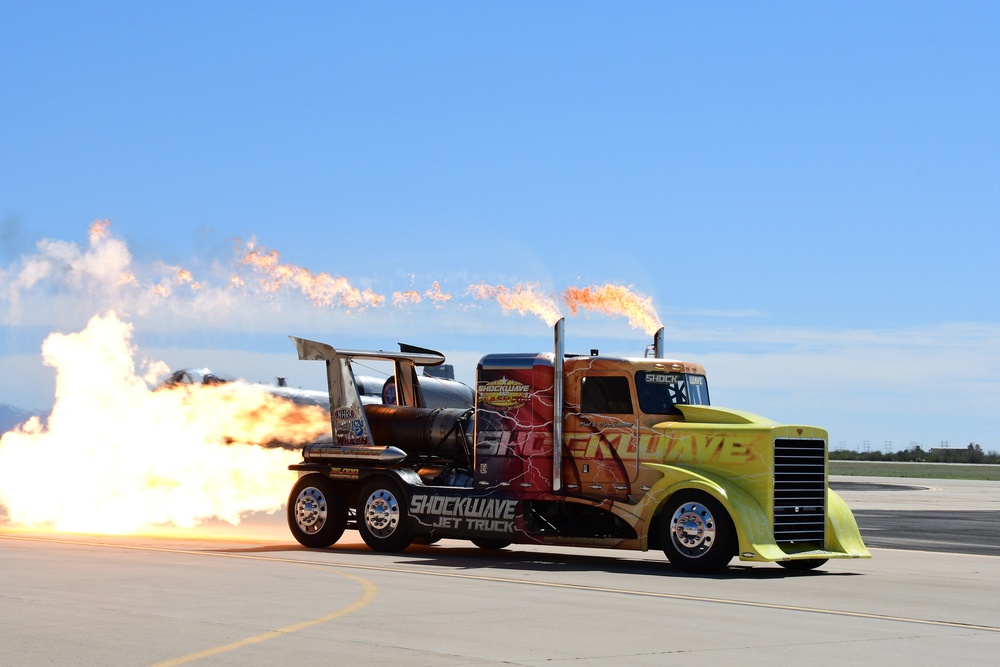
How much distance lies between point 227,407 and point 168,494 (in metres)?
2.45

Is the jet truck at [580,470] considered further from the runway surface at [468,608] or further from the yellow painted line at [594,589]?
the yellow painted line at [594,589]

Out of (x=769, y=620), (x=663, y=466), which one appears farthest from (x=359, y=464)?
(x=769, y=620)

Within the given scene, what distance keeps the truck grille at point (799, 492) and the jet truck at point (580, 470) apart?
0.08ft

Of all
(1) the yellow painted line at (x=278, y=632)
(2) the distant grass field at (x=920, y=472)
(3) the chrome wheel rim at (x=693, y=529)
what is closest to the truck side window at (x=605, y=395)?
(3) the chrome wheel rim at (x=693, y=529)

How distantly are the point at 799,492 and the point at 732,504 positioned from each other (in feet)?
5.25

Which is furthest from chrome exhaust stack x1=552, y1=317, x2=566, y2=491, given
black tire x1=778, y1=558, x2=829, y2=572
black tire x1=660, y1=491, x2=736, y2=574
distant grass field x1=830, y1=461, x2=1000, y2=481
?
distant grass field x1=830, y1=461, x2=1000, y2=481

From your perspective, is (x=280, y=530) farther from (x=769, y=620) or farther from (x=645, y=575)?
(x=769, y=620)

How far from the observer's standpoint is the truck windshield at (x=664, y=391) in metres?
20.8

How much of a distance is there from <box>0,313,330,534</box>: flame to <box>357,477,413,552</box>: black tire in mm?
6758

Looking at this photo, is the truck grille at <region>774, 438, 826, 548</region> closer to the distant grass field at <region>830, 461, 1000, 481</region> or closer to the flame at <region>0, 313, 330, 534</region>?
the flame at <region>0, 313, 330, 534</region>

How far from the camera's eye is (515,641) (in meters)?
11.6

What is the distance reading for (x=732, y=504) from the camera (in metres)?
18.9

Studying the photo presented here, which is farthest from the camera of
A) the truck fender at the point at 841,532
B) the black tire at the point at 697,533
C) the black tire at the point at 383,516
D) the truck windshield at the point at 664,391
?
the black tire at the point at 383,516

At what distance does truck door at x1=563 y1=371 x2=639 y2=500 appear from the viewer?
20578 millimetres
